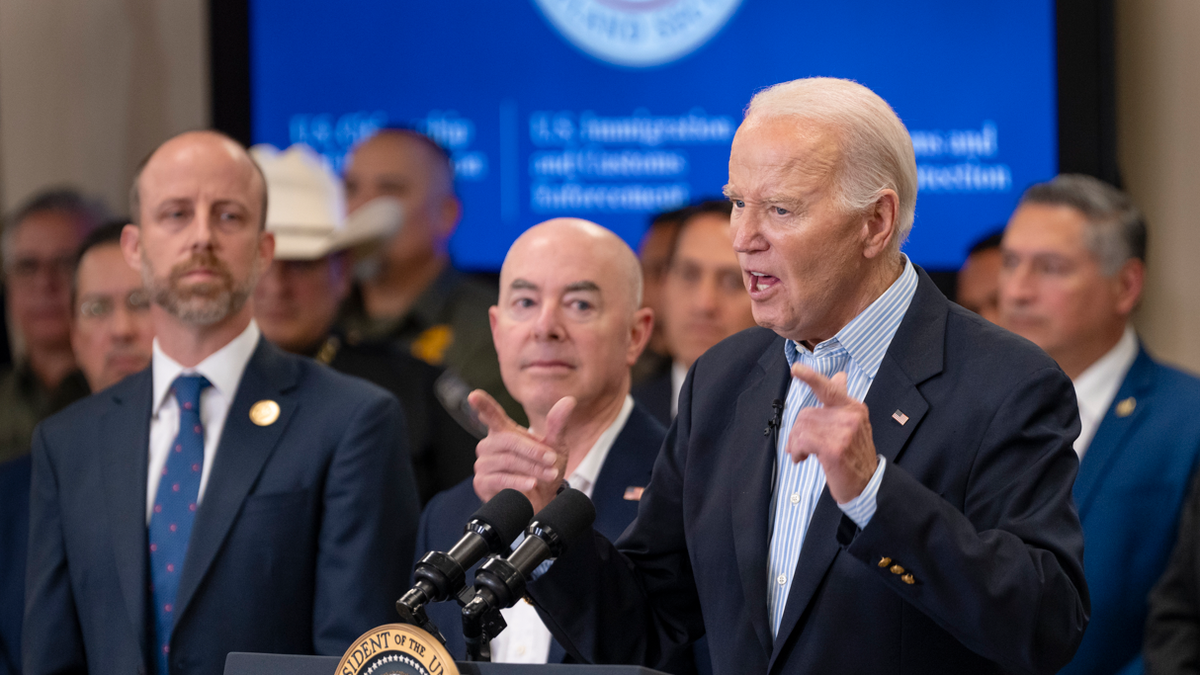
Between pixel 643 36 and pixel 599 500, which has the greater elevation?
pixel 643 36

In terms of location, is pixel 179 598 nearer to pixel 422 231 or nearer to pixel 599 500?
pixel 599 500

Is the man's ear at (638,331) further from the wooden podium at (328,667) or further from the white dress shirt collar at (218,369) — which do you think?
the wooden podium at (328,667)

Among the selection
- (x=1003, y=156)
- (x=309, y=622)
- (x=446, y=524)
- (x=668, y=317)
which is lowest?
(x=309, y=622)

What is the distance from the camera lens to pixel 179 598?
2574 mm

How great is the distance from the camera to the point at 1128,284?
12.7 ft

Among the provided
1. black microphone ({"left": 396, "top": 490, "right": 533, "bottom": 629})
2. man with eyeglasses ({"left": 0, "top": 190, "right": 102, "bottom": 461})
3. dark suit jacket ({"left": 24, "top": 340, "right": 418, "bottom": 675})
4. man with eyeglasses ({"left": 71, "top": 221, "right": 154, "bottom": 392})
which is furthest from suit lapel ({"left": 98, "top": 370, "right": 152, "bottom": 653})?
man with eyeglasses ({"left": 0, "top": 190, "right": 102, "bottom": 461})

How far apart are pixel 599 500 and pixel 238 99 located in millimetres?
3588

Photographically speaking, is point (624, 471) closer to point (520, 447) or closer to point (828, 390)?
point (520, 447)

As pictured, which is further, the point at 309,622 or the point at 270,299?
the point at 270,299

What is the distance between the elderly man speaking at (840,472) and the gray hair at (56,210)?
148 inches

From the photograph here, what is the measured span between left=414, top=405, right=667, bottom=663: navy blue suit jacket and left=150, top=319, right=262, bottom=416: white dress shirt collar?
51 cm

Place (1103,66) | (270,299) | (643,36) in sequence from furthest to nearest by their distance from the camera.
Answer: (643,36)
(1103,66)
(270,299)

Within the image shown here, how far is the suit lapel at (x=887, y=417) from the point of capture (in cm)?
180

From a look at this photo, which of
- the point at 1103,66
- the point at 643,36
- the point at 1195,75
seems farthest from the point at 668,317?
the point at 1195,75
